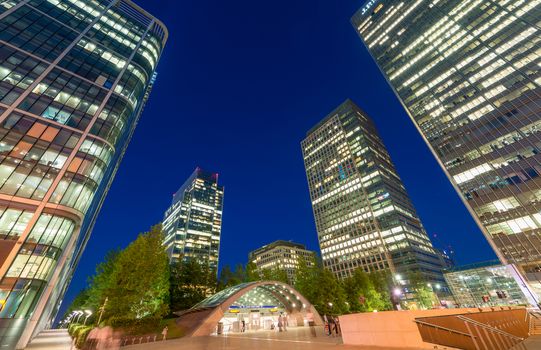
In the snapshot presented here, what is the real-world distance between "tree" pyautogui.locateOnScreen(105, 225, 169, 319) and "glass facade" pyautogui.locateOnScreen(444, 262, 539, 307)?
58.2 meters

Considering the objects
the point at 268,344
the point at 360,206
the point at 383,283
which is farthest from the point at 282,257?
the point at 268,344

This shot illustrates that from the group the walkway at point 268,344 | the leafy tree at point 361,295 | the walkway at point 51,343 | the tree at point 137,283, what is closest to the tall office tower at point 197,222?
the walkway at point 51,343

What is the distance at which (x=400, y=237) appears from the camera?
282ft

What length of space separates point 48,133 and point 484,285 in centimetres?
9691

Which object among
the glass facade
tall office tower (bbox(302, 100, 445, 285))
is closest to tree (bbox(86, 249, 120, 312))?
the glass facade

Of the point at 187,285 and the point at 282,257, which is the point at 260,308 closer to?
the point at 187,285

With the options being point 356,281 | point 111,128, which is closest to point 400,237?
point 356,281

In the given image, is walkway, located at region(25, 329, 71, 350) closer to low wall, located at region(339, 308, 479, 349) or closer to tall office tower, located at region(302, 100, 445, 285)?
low wall, located at region(339, 308, 479, 349)

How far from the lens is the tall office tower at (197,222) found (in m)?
122

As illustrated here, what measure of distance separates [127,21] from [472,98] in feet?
304

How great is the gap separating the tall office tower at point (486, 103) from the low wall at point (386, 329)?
1868 inches

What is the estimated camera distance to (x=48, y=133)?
3155 centimetres

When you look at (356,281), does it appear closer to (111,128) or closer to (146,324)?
(146,324)

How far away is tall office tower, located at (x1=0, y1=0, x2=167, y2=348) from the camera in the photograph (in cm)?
2494
